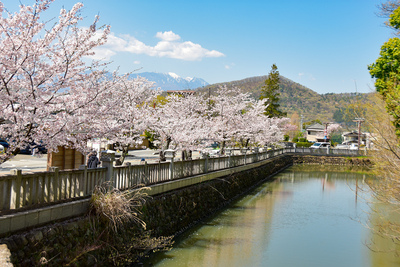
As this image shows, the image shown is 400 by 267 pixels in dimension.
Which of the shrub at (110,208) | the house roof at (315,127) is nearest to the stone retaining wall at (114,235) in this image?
the shrub at (110,208)

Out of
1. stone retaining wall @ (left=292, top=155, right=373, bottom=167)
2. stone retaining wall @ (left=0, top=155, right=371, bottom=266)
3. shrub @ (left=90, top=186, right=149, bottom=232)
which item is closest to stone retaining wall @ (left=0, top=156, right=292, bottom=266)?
Answer: stone retaining wall @ (left=0, top=155, right=371, bottom=266)

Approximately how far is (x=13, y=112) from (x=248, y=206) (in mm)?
15993

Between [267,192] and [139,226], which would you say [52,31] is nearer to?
[139,226]

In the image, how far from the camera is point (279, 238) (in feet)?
48.7

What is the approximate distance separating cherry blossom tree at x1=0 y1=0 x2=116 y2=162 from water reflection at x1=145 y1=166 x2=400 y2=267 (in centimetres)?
499

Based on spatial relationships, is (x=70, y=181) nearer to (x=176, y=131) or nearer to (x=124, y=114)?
(x=124, y=114)

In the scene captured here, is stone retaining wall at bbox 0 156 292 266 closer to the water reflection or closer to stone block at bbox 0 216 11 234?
stone block at bbox 0 216 11 234

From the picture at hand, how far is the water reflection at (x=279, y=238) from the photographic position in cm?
1203

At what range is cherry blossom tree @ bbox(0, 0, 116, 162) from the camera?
305 inches

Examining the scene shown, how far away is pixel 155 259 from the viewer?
11.0 meters

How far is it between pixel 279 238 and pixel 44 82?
11.0m

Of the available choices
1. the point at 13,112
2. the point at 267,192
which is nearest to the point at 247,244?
the point at 13,112

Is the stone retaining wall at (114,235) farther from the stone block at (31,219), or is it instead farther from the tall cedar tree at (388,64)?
the tall cedar tree at (388,64)

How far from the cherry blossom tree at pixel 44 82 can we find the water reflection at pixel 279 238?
4985mm
